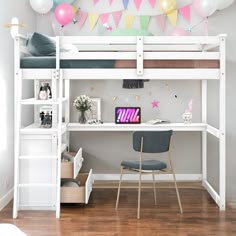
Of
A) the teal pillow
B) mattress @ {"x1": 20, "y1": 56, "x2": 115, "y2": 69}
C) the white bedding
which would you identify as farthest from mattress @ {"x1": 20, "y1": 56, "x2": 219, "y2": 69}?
the white bedding

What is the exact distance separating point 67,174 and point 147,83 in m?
1.72

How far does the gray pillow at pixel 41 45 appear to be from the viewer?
387 cm

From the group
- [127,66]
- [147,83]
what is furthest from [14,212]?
[147,83]

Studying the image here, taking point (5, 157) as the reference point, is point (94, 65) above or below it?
above

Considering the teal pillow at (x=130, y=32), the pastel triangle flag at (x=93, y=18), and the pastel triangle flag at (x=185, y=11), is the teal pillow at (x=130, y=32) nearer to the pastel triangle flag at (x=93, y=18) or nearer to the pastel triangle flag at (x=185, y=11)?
the pastel triangle flag at (x=93, y=18)

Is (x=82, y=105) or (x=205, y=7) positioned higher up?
(x=205, y=7)

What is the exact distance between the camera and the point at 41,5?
473 cm

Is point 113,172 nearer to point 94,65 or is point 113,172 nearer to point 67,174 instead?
point 67,174

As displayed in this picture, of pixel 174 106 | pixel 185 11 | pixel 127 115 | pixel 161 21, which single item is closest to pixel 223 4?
pixel 185 11

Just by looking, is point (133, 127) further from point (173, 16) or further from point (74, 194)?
point (173, 16)

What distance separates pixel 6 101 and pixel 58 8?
1.34 m

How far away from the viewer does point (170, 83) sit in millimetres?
5199

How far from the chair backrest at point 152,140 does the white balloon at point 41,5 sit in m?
1.90

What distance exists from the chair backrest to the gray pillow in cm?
113
